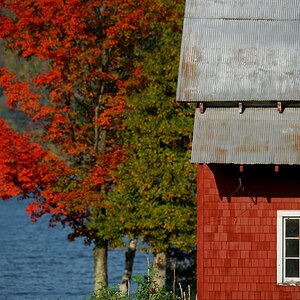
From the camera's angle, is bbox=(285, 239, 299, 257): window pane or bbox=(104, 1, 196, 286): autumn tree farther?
bbox=(104, 1, 196, 286): autumn tree

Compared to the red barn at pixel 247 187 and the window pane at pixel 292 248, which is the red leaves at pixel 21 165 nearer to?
the red barn at pixel 247 187

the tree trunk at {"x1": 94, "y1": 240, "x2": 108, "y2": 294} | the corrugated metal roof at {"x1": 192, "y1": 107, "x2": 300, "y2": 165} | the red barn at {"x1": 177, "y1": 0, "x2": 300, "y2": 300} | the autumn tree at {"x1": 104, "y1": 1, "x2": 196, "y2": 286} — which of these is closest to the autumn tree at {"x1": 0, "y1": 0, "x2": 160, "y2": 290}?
the tree trunk at {"x1": 94, "y1": 240, "x2": 108, "y2": 294}

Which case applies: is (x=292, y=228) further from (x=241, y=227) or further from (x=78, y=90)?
(x=78, y=90)

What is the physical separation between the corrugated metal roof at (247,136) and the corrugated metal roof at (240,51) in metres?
0.41

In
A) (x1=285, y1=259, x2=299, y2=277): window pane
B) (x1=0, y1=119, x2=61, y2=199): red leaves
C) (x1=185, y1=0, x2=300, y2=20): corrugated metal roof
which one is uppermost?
(x1=185, y1=0, x2=300, y2=20): corrugated metal roof

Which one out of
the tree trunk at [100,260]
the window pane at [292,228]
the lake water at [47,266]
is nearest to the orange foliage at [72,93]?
the tree trunk at [100,260]

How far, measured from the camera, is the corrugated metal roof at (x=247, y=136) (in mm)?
28469

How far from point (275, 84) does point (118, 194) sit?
11199 mm

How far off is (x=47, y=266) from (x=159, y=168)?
3924cm

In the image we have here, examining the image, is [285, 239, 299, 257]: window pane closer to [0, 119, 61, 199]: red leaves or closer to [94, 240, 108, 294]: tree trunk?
[0, 119, 61, 199]: red leaves

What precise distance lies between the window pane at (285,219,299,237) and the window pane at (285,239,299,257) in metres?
0.16

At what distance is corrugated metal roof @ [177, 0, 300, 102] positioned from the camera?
29531 millimetres

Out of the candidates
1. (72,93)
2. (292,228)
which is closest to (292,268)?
(292,228)

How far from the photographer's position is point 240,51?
3020 cm
